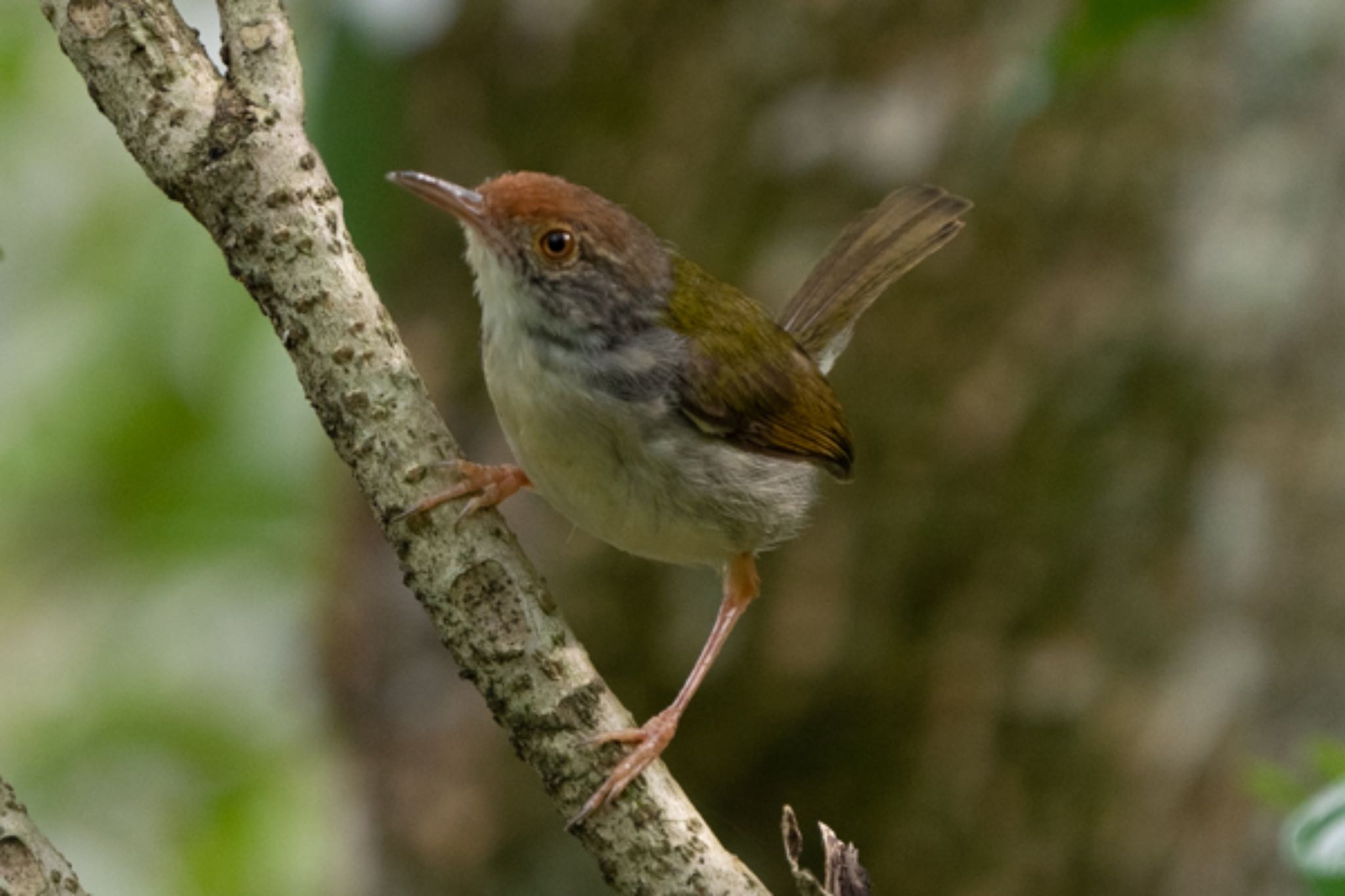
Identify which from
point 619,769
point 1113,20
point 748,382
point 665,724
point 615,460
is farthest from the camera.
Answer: point 748,382

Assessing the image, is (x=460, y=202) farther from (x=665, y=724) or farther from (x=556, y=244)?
(x=665, y=724)

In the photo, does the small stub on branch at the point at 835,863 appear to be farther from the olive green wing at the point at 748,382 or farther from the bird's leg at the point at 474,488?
the olive green wing at the point at 748,382

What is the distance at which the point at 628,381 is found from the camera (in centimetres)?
310

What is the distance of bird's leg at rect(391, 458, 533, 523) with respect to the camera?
2.04 metres

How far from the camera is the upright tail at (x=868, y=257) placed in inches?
161

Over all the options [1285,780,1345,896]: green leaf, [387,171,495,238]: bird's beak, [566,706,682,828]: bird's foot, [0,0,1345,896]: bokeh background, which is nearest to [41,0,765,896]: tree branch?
[566,706,682,828]: bird's foot

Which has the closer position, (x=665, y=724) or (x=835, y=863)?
(x=835, y=863)

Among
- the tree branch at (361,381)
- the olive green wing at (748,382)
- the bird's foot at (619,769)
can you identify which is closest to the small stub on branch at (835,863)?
the tree branch at (361,381)

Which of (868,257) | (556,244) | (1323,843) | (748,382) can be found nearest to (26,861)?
(1323,843)

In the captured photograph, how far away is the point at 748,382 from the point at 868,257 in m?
0.89

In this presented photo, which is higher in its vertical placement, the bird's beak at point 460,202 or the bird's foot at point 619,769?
the bird's beak at point 460,202

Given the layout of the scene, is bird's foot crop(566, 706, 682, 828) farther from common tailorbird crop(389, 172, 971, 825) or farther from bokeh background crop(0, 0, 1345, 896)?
bokeh background crop(0, 0, 1345, 896)

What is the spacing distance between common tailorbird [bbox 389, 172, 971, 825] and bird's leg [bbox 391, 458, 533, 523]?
0.03 metres

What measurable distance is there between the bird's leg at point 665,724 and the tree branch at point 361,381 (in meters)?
0.02
